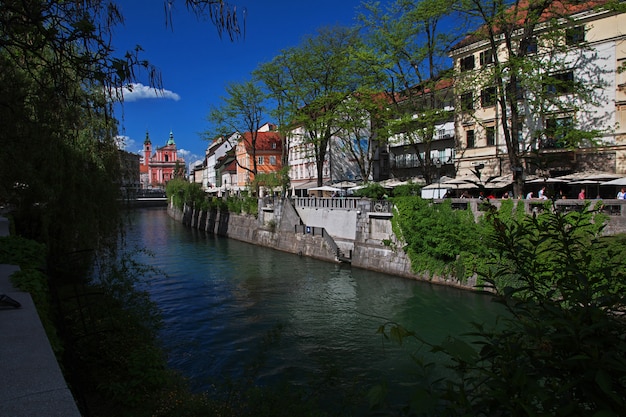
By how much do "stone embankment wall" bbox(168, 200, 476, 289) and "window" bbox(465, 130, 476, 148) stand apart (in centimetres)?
1014

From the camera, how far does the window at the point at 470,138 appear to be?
31.5 m

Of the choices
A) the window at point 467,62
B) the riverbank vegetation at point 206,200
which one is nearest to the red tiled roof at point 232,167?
the riverbank vegetation at point 206,200

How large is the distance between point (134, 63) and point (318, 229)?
25616 millimetres

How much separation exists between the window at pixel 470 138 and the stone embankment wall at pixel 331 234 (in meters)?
10.1

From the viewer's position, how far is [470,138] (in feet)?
104

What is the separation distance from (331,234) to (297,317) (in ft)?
47.5

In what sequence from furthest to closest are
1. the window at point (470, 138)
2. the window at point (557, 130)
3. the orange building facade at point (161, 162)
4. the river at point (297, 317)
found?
the orange building facade at point (161, 162) → the window at point (470, 138) → the window at point (557, 130) → the river at point (297, 317)

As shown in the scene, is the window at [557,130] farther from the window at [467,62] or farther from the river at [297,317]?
the river at [297,317]

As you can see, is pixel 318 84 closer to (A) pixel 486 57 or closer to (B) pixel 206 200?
(A) pixel 486 57

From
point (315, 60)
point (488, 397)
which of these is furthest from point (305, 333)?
point (315, 60)

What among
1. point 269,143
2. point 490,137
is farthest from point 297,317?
point 269,143

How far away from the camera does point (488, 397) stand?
2365 mm

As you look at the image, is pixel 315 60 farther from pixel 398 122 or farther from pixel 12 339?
pixel 12 339

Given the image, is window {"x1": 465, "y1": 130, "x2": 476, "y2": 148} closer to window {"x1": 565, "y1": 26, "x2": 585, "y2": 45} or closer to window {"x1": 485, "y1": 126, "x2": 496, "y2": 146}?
window {"x1": 485, "y1": 126, "x2": 496, "y2": 146}
